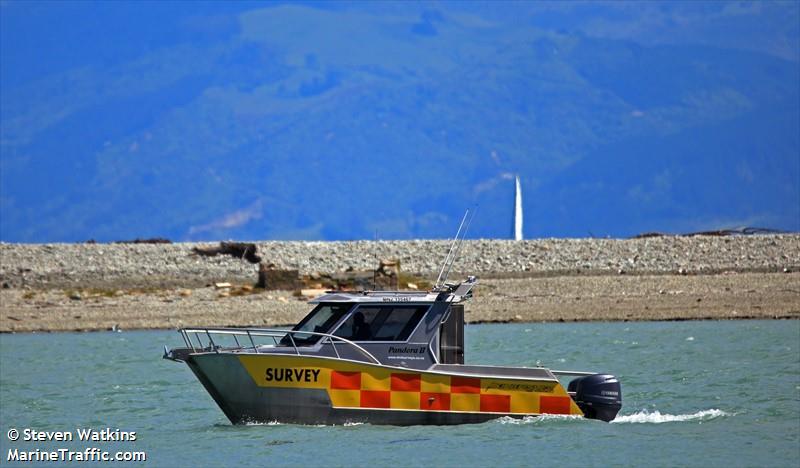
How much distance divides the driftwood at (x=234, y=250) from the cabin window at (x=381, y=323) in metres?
31.0

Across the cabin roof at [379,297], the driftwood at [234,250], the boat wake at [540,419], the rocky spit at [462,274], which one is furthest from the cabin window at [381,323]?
the driftwood at [234,250]

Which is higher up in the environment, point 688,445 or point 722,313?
point 722,313

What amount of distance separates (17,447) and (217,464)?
11.9 feet

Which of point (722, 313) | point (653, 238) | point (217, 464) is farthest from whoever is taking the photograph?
point (653, 238)

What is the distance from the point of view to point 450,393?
2130 cm

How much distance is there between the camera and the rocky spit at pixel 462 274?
42.4 m

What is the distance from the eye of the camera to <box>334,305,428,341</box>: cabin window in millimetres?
21719

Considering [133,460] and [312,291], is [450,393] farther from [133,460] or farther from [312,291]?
[312,291]

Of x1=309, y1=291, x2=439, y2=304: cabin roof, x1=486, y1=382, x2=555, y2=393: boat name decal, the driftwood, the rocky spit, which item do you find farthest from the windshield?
the driftwood

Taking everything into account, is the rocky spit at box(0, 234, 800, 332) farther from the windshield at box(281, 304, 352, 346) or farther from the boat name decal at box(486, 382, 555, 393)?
the boat name decal at box(486, 382, 555, 393)

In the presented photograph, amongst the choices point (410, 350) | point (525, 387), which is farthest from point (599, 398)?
point (410, 350)

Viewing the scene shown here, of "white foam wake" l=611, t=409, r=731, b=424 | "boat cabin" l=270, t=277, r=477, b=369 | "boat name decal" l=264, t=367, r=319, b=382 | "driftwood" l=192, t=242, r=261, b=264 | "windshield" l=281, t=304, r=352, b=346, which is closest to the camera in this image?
"boat name decal" l=264, t=367, r=319, b=382

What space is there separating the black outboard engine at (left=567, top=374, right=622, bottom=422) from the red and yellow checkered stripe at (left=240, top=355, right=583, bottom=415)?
1.11 meters

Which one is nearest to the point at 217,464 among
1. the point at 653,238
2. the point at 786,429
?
the point at 786,429
